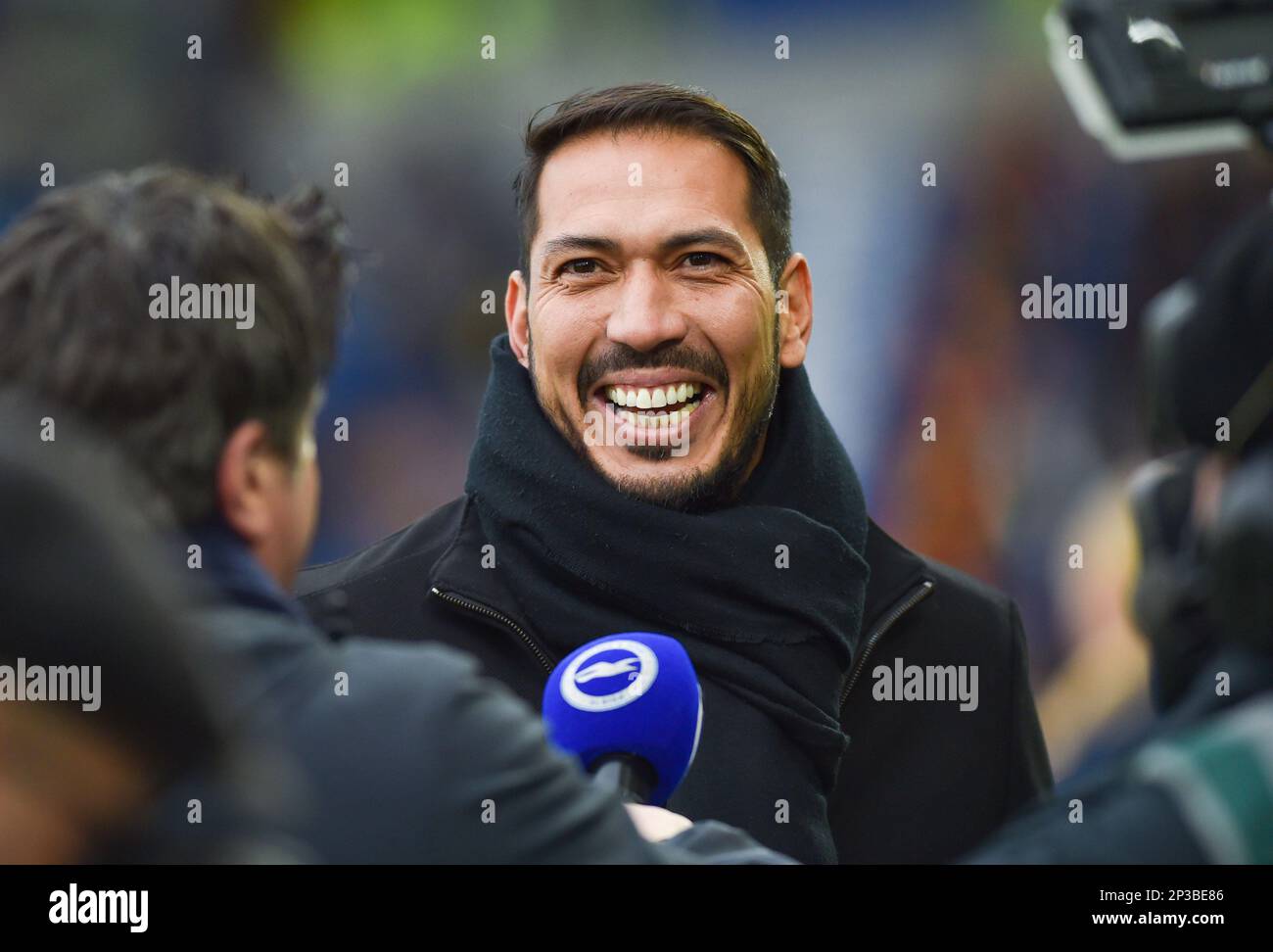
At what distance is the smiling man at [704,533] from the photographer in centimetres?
218

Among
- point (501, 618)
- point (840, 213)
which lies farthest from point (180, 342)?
point (840, 213)

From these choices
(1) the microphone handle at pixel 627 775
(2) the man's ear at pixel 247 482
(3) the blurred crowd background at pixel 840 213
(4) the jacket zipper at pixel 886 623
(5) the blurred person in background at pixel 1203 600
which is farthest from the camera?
(3) the blurred crowd background at pixel 840 213

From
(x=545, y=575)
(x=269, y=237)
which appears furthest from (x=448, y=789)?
(x=545, y=575)

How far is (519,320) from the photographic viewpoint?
245 centimetres

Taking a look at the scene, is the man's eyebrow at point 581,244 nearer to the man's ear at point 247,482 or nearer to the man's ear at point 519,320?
the man's ear at point 519,320

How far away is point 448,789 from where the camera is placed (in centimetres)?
123

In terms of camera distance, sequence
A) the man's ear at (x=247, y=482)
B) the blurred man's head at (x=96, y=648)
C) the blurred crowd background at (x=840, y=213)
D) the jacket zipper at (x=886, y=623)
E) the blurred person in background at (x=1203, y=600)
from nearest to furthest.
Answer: the blurred man's head at (x=96, y=648) < the blurred person in background at (x=1203, y=600) < the man's ear at (x=247, y=482) < the jacket zipper at (x=886, y=623) < the blurred crowd background at (x=840, y=213)

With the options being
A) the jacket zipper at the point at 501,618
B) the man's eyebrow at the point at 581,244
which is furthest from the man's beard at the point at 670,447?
the jacket zipper at the point at 501,618

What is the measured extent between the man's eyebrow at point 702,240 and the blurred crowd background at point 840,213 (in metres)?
0.50

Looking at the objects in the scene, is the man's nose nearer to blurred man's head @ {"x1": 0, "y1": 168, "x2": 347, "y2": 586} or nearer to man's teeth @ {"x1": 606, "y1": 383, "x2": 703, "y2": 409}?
man's teeth @ {"x1": 606, "y1": 383, "x2": 703, "y2": 409}

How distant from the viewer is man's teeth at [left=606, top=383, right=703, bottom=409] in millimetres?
2340

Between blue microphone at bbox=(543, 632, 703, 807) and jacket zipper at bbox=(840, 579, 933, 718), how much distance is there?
2.12 feet
